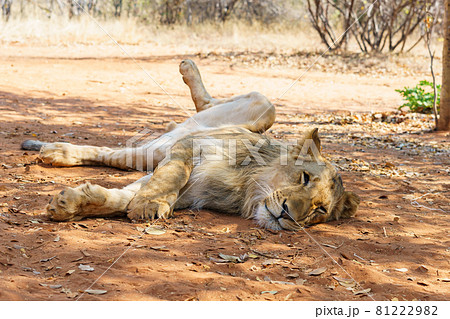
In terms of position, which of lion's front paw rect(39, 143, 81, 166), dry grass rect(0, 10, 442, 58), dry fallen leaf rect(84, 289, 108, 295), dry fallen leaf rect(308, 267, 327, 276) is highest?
dry grass rect(0, 10, 442, 58)

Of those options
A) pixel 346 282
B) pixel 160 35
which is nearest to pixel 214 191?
pixel 346 282

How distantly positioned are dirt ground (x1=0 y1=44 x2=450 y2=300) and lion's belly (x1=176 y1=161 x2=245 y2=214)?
0.31ft

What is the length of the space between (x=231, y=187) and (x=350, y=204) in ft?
3.33

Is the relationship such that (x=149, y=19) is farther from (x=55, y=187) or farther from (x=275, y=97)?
(x=55, y=187)

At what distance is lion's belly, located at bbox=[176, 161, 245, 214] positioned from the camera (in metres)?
4.11

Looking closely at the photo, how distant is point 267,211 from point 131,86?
8.68 metres

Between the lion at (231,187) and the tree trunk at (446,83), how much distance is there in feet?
16.1

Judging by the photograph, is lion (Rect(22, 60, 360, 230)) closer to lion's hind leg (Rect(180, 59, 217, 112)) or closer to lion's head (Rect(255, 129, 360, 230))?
lion's head (Rect(255, 129, 360, 230))

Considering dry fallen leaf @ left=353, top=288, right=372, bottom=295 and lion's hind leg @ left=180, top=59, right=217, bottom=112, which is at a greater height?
lion's hind leg @ left=180, top=59, right=217, bottom=112

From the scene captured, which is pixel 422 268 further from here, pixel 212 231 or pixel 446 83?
pixel 446 83

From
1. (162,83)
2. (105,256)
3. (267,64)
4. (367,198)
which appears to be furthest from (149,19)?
(105,256)

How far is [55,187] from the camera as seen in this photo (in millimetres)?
4395

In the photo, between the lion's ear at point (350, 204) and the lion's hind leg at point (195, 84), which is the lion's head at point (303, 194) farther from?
the lion's hind leg at point (195, 84)

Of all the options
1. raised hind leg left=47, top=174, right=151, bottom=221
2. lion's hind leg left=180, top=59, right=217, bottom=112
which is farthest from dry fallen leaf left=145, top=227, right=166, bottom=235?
lion's hind leg left=180, top=59, right=217, bottom=112
